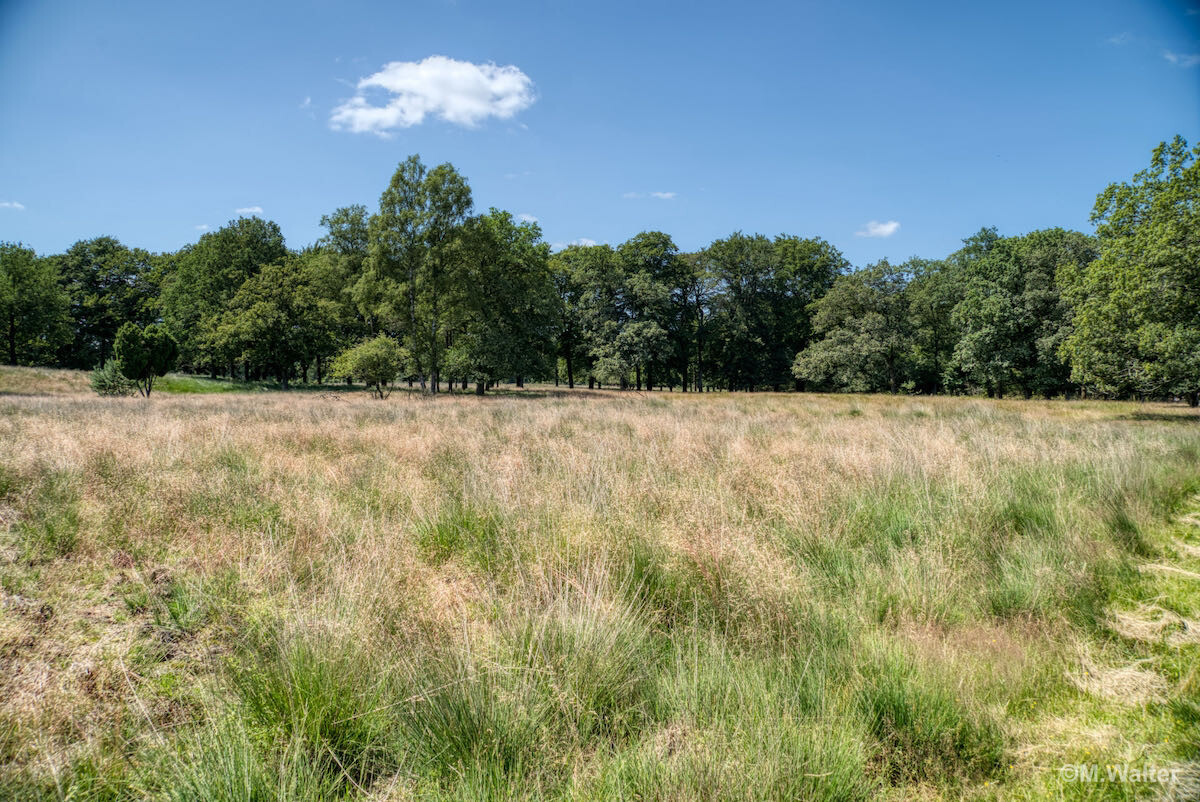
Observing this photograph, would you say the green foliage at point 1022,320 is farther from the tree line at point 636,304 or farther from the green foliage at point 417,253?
the green foliage at point 417,253

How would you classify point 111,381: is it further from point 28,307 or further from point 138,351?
point 28,307

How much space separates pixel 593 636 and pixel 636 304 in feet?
144

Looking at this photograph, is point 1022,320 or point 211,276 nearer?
point 1022,320

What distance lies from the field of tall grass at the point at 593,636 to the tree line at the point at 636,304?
68.6 feet

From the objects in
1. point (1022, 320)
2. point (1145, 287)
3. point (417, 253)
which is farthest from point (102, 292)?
point (1022, 320)

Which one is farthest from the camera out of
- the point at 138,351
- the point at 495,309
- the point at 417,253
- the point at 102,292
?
the point at 102,292

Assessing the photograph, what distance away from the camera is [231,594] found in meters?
3.12

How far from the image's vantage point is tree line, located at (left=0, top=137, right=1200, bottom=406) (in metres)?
19.4

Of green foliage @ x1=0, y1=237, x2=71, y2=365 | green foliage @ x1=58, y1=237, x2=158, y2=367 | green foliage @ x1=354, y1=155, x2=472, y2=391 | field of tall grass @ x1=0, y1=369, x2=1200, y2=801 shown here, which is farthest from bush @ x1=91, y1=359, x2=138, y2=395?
green foliage @ x1=58, y1=237, x2=158, y2=367

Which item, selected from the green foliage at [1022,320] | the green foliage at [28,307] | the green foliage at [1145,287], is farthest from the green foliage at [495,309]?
the green foliage at [28,307]

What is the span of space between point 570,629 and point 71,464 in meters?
6.94

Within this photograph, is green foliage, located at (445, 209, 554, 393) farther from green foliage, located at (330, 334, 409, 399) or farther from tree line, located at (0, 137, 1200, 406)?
green foliage, located at (330, 334, 409, 399)

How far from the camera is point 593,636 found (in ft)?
7.73

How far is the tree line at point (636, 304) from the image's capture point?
63.8 feet
